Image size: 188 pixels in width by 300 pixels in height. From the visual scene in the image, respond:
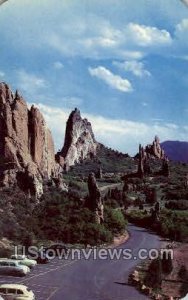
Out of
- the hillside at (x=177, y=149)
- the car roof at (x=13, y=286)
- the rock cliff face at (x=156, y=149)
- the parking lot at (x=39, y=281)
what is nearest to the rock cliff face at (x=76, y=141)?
the rock cliff face at (x=156, y=149)

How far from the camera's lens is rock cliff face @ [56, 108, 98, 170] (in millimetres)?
5023

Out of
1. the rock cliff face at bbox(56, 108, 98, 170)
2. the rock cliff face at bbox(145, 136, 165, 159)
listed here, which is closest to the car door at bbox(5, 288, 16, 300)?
the rock cliff face at bbox(56, 108, 98, 170)

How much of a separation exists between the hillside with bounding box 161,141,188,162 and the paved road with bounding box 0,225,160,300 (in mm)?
447

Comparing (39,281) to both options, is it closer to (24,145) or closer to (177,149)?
(24,145)

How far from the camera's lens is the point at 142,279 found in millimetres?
4988

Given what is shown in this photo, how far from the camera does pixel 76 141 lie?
5047mm

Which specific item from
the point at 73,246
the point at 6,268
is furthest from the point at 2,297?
the point at 73,246

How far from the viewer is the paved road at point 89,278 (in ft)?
16.4

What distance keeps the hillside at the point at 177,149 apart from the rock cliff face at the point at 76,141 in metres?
0.39

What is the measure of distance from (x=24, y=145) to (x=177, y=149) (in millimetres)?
829

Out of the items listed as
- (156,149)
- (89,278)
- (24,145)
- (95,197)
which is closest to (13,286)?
(89,278)

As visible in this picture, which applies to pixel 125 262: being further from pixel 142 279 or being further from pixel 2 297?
pixel 2 297

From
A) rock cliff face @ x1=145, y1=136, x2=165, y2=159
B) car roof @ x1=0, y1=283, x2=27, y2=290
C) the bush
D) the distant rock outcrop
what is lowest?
car roof @ x1=0, y1=283, x2=27, y2=290

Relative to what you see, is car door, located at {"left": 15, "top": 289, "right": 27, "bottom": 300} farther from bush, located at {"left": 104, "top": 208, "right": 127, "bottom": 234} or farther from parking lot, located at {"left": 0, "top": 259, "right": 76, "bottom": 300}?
bush, located at {"left": 104, "top": 208, "right": 127, "bottom": 234}
